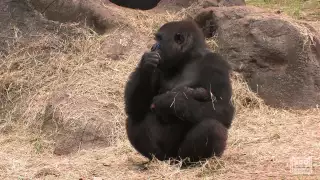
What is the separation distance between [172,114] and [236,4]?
4151 mm

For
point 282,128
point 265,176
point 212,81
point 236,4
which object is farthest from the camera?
point 236,4

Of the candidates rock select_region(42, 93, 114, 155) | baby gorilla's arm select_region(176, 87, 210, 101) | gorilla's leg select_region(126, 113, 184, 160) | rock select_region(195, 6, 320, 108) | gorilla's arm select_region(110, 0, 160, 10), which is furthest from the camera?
gorilla's arm select_region(110, 0, 160, 10)

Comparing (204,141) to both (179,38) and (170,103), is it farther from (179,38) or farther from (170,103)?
(179,38)

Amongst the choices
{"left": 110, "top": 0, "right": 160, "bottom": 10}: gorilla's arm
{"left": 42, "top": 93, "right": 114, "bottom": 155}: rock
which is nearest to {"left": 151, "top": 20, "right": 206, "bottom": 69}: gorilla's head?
{"left": 42, "top": 93, "right": 114, "bottom": 155}: rock

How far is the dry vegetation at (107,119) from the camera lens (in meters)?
4.83

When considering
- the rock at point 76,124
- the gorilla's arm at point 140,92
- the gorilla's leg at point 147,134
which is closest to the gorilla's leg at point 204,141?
the gorilla's leg at point 147,134

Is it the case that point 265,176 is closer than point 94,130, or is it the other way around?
point 265,176

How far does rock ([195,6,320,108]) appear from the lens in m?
7.20

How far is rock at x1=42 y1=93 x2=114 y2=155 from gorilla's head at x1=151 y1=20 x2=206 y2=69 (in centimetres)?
155

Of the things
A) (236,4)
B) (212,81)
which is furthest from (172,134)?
(236,4)

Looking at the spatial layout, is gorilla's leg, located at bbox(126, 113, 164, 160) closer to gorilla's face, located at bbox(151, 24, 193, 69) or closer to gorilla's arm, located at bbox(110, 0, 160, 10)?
gorilla's face, located at bbox(151, 24, 193, 69)

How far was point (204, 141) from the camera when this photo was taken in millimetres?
4688

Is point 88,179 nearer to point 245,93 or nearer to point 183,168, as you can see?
point 183,168

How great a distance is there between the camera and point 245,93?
7.28 metres
